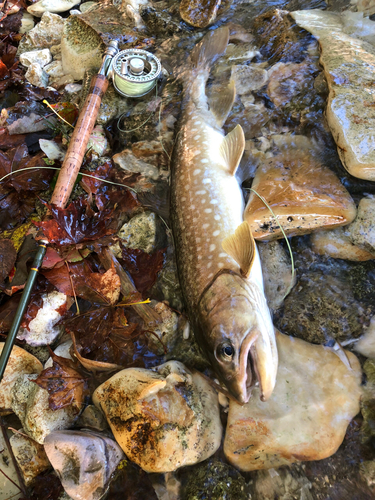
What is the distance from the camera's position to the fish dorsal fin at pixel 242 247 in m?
2.46

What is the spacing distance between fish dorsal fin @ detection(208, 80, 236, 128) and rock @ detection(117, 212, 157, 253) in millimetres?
1369

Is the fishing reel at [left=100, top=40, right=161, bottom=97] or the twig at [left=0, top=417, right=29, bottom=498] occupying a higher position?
the fishing reel at [left=100, top=40, right=161, bottom=97]

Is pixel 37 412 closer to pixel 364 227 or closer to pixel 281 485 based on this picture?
pixel 281 485

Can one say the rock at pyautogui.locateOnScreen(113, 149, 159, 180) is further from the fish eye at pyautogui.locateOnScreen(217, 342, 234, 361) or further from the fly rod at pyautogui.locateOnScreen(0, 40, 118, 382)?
the fish eye at pyautogui.locateOnScreen(217, 342, 234, 361)

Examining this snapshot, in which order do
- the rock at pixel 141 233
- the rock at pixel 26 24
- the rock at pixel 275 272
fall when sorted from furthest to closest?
the rock at pixel 26 24
the rock at pixel 141 233
the rock at pixel 275 272

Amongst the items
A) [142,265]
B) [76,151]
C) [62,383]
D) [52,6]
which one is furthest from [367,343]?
[52,6]

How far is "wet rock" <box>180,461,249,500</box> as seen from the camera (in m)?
2.25

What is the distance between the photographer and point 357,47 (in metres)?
3.33

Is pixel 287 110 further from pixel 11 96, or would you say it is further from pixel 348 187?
pixel 11 96

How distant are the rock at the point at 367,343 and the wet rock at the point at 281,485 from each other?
1.04 m

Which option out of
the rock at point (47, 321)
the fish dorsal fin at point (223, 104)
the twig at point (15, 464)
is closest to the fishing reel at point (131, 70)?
the fish dorsal fin at point (223, 104)

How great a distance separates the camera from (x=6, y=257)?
2.97m

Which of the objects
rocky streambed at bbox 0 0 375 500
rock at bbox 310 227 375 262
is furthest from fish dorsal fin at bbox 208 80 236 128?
rock at bbox 310 227 375 262

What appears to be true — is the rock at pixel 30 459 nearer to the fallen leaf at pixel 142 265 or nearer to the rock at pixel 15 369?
the rock at pixel 15 369
